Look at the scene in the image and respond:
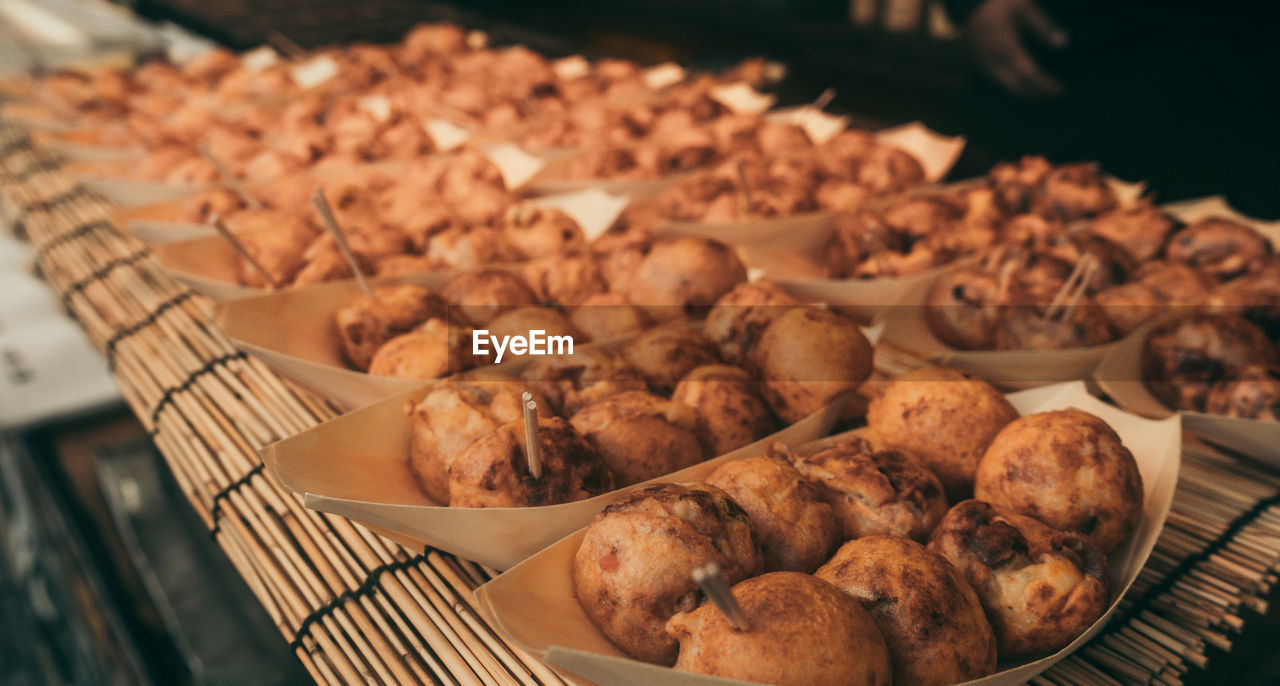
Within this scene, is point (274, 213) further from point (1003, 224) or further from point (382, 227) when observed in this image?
point (1003, 224)

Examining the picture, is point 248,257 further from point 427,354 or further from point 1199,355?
point 1199,355

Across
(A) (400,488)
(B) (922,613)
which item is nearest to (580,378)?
(A) (400,488)

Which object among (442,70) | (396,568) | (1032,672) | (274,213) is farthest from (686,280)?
(442,70)

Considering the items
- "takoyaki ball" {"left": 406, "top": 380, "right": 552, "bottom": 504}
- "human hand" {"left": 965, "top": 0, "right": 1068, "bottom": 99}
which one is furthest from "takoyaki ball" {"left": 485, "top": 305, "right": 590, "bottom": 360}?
"human hand" {"left": 965, "top": 0, "right": 1068, "bottom": 99}

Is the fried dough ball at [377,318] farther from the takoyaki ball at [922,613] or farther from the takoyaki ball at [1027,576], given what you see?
the takoyaki ball at [1027,576]

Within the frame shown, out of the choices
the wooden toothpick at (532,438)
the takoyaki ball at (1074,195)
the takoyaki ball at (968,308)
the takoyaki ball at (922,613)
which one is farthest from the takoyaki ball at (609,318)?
the takoyaki ball at (1074,195)

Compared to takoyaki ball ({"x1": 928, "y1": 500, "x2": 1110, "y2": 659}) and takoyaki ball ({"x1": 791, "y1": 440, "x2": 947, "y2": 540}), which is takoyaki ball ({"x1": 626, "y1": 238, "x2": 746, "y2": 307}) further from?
takoyaki ball ({"x1": 928, "y1": 500, "x2": 1110, "y2": 659})

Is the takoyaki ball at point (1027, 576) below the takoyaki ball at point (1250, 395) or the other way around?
below
